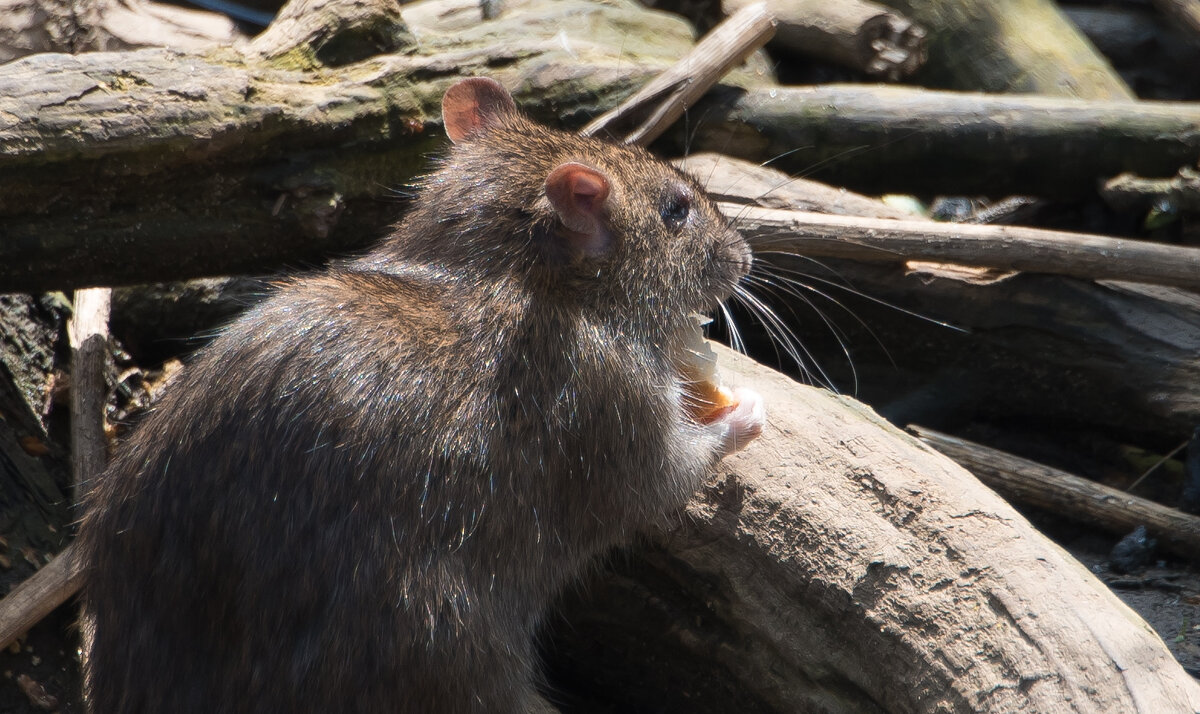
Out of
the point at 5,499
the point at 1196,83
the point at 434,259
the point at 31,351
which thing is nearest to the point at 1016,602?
the point at 434,259

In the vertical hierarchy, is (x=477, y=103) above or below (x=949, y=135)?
above

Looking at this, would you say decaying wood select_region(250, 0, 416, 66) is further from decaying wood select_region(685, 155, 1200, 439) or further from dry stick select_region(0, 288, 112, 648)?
decaying wood select_region(685, 155, 1200, 439)

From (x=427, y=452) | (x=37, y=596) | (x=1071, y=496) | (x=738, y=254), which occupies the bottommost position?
(x=37, y=596)

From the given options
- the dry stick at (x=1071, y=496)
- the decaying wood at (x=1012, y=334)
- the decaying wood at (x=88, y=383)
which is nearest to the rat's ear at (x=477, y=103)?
the decaying wood at (x=1012, y=334)

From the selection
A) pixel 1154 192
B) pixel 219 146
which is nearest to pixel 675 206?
pixel 219 146

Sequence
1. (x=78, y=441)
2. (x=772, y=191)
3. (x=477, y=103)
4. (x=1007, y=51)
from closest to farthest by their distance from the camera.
→ 1. (x=477, y=103)
2. (x=78, y=441)
3. (x=772, y=191)
4. (x=1007, y=51)

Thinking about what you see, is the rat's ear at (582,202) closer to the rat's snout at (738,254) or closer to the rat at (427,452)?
the rat at (427,452)

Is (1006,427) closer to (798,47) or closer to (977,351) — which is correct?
(977,351)

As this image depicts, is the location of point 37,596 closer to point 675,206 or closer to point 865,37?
point 675,206

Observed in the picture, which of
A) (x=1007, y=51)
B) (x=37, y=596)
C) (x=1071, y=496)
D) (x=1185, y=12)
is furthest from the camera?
(x=1185, y=12)
